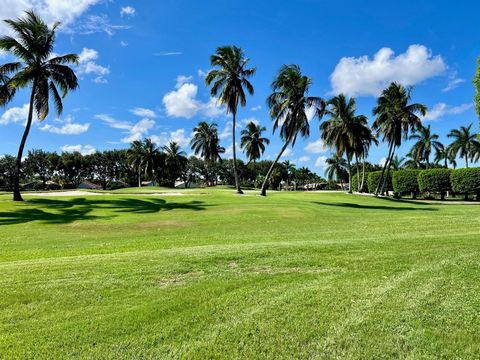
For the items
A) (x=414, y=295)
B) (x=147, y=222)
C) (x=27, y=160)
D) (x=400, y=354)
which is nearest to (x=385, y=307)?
(x=414, y=295)

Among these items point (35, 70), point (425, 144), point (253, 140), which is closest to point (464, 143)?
point (425, 144)

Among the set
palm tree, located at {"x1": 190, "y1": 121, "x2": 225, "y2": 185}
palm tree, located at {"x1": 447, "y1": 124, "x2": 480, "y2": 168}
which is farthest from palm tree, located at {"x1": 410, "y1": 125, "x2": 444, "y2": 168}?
palm tree, located at {"x1": 190, "y1": 121, "x2": 225, "y2": 185}

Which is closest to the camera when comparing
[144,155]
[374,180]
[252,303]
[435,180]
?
[252,303]

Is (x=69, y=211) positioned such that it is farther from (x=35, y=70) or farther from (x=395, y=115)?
(x=395, y=115)

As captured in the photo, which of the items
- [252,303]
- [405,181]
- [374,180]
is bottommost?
[252,303]

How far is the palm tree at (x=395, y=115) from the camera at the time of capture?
46031 millimetres

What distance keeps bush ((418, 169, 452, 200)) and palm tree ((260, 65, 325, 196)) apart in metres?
25.8

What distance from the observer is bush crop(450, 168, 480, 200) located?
45.1m

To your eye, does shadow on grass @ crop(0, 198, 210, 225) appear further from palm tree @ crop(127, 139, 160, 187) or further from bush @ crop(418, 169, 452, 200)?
palm tree @ crop(127, 139, 160, 187)

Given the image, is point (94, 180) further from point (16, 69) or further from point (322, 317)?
point (322, 317)

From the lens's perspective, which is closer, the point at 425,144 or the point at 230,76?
the point at 230,76

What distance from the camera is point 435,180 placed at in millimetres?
49906

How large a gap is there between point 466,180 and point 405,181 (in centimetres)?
982

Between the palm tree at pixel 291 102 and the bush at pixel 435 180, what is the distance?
25827 mm
